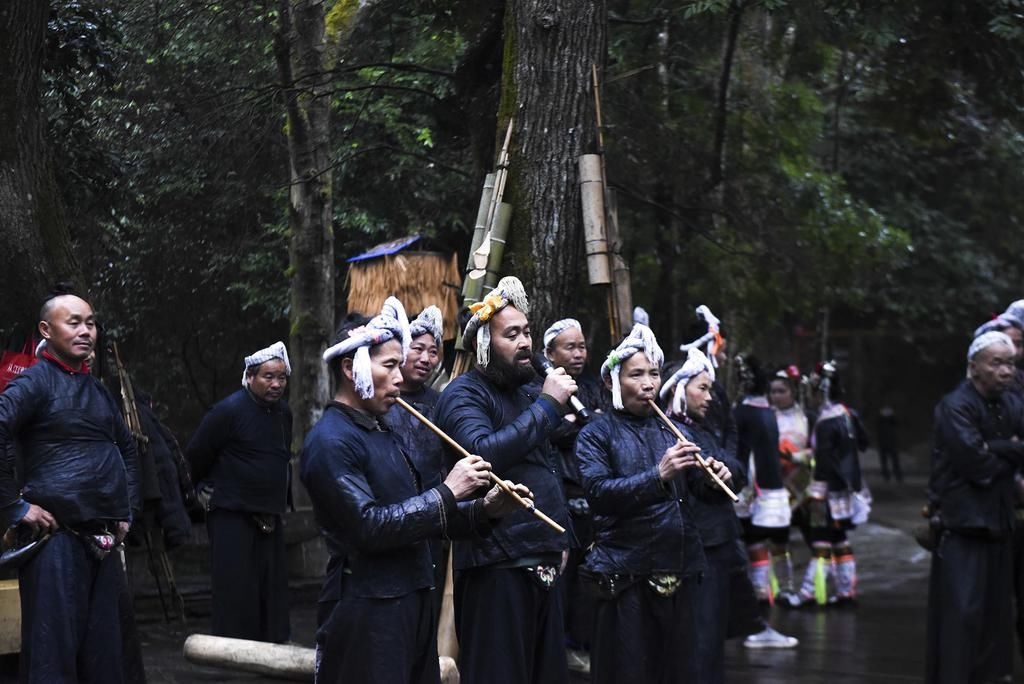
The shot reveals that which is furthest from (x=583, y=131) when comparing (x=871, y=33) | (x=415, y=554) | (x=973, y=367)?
(x=415, y=554)

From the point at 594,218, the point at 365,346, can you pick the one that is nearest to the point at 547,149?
the point at 594,218

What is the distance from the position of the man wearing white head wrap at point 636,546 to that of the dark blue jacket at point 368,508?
1.46m

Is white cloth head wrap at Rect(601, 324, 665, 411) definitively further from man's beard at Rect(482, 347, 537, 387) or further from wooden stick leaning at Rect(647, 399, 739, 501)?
man's beard at Rect(482, 347, 537, 387)

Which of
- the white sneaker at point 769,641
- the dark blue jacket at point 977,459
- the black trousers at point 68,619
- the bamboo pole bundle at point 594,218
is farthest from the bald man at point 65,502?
the white sneaker at point 769,641

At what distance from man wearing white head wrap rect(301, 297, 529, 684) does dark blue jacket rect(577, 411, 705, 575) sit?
1.23 meters

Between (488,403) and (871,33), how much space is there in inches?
240

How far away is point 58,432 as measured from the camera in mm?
6527

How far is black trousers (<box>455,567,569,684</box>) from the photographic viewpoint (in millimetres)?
5734

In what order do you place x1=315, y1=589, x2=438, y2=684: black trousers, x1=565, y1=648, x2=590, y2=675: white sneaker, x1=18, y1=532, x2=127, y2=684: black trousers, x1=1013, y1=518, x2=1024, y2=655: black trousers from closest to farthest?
x1=315, y1=589, x2=438, y2=684: black trousers
x1=18, y1=532, x2=127, y2=684: black trousers
x1=565, y1=648, x2=590, y2=675: white sneaker
x1=1013, y1=518, x2=1024, y2=655: black trousers

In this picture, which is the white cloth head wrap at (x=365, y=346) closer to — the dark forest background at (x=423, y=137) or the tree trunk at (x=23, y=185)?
the dark forest background at (x=423, y=137)

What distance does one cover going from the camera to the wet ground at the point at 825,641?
30.2 feet

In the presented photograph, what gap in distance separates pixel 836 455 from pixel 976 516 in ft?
15.9

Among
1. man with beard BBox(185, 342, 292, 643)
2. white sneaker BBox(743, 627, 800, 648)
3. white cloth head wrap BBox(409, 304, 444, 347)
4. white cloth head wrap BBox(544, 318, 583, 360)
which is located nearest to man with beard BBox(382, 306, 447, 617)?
white cloth head wrap BBox(409, 304, 444, 347)

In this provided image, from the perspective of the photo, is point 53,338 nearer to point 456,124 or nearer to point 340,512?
point 340,512
